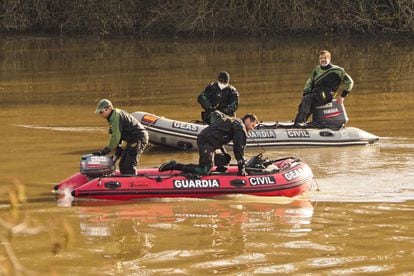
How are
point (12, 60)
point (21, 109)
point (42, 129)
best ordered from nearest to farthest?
point (42, 129)
point (21, 109)
point (12, 60)

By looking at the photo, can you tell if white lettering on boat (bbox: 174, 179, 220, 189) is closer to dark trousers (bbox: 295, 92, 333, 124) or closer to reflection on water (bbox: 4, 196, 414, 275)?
reflection on water (bbox: 4, 196, 414, 275)

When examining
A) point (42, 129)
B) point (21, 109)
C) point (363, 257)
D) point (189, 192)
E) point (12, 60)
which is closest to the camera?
point (363, 257)

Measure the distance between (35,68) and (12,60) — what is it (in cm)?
190

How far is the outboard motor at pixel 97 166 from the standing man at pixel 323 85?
4.50 meters

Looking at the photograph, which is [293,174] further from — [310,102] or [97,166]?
[310,102]

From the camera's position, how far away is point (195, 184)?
33.7 feet

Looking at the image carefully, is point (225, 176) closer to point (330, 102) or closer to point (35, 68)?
point (330, 102)

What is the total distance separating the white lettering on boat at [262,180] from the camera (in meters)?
10.4

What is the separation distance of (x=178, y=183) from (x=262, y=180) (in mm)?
993

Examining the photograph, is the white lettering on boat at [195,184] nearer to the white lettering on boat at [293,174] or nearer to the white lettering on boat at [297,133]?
the white lettering on boat at [293,174]

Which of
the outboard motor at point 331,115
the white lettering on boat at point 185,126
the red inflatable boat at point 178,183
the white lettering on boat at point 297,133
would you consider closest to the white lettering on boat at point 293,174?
the red inflatable boat at point 178,183

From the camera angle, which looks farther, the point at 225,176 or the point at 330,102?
the point at 330,102

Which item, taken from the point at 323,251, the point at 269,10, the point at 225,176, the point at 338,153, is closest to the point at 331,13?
the point at 269,10

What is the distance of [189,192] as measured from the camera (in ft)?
33.8
